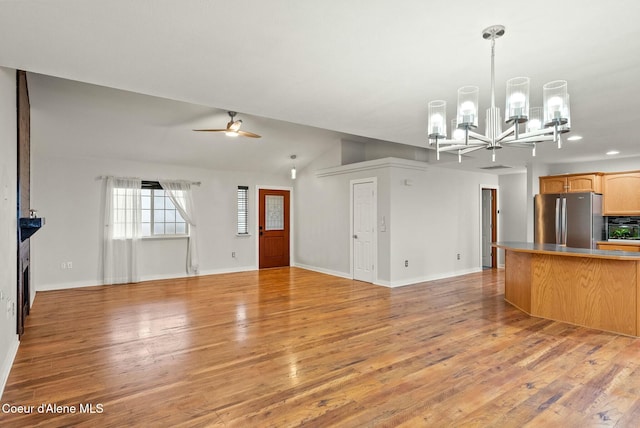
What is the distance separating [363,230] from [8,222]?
523cm

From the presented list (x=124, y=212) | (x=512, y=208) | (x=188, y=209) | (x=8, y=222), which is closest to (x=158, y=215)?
(x=188, y=209)

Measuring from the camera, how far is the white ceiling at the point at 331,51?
1866 mm

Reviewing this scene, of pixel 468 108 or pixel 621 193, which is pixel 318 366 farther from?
pixel 621 193

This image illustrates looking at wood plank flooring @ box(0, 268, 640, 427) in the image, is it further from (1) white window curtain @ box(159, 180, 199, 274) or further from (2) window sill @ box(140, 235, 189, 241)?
(1) white window curtain @ box(159, 180, 199, 274)

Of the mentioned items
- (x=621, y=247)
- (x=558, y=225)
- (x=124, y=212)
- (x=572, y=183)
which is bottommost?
(x=621, y=247)

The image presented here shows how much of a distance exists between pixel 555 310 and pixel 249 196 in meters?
6.25

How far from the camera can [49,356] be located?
3217mm

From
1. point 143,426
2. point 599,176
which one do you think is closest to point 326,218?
point 599,176

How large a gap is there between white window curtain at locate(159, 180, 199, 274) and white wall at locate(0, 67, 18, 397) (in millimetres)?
3915

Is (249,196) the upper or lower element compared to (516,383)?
upper

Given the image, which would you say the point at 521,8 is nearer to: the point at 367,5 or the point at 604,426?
the point at 367,5

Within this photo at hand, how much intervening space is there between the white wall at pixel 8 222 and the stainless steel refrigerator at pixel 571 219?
7.87 meters

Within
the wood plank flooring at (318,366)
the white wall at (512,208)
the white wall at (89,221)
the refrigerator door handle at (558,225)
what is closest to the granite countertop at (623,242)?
the refrigerator door handle at (558,225)

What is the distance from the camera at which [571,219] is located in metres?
6.45
